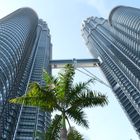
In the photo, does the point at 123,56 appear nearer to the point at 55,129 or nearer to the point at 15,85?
the point at 15,85

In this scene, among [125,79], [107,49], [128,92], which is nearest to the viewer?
[128,92]

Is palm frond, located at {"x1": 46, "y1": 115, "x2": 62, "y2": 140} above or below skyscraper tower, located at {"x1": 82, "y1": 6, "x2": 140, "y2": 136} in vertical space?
below

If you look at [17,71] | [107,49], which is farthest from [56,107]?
[107,49]

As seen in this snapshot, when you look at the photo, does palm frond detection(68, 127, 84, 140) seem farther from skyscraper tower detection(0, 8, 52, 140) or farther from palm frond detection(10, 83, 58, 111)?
skyscraper tower detection(0, 8, 52, 140)

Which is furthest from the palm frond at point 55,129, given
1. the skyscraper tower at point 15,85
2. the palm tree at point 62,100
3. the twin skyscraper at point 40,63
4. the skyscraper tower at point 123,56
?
the skyscraper tower at point 123,56

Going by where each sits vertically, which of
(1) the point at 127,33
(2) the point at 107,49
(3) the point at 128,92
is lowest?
(3) the point at 128,92

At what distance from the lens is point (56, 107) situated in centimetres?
2812

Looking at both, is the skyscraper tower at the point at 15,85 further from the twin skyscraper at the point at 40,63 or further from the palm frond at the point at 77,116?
the palm frond at the point at 77,116

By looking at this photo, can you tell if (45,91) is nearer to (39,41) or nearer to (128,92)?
(128,92)

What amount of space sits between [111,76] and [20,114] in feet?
160

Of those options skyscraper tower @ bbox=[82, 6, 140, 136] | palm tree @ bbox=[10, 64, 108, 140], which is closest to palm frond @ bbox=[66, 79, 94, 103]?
palm tree @ bbox=[10, 64, 108, 140]

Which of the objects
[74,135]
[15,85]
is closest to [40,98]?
[74,135]

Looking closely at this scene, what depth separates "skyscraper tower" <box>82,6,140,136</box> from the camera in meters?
112

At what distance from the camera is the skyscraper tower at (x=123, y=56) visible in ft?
366
